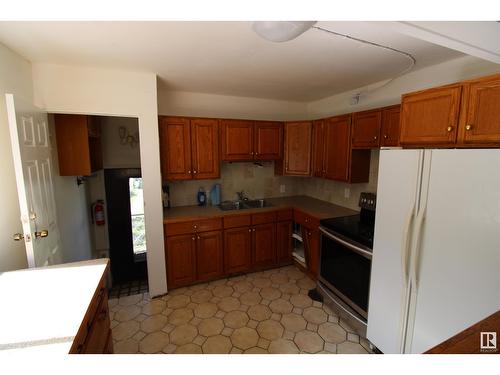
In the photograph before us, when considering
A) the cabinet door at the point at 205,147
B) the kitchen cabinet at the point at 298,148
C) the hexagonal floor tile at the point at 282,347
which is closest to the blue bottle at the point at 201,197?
the cabinet door at the point at 205,147

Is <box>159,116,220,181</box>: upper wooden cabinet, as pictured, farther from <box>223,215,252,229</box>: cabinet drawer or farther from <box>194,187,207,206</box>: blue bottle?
<box>223,215,252,229</box>: cabinet drawer

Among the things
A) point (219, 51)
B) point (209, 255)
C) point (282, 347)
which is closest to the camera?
point (219, 51)

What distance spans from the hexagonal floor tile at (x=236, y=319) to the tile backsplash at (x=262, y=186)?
4.88ft

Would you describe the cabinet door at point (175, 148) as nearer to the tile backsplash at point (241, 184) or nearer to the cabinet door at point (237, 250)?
the tile backsplash at point (241, 184)

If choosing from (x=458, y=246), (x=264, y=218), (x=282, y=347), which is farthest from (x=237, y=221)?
(x=458, y=246)

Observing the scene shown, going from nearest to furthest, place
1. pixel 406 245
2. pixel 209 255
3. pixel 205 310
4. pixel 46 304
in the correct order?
pixel 46 304, pixel 406 245, pixel 205 310, pixel 209 255

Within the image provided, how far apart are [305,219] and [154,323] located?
1926mm

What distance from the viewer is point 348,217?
2.49m

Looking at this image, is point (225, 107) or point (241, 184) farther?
point (241, 184)

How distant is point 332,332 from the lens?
203 centimetres

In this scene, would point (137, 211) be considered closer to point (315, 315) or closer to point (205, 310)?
point (205, 310)

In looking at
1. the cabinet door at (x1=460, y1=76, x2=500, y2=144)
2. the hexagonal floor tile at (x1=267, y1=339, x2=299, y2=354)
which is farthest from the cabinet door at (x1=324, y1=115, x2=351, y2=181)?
the hexagonal floor tile at (x1=267, y1=339, x2=299, y2=354)

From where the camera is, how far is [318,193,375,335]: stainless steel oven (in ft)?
6.24

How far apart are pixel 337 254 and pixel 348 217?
0.49 meters
